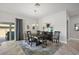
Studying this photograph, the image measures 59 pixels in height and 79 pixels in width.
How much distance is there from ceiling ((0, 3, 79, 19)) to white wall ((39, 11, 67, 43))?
0.39ft

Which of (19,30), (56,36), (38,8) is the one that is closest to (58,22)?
(56,36)

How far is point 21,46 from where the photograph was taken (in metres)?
2.20

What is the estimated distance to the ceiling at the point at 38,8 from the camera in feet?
6.98

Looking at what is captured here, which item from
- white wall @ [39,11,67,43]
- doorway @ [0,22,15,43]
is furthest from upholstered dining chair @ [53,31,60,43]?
doorway @ [0,22,15,43]

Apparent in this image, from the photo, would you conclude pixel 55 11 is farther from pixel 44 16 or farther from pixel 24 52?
pixel 24 52

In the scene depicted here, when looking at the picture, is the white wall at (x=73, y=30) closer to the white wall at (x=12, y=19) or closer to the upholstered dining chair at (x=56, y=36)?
the upholstered dining chair at (x=56, y=36)

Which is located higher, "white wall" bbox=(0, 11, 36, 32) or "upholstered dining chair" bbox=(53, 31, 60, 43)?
"white wall" bbox=(0, 11, 36, 32)

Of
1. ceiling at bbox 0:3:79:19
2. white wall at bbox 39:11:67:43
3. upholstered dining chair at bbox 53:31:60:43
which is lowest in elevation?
upholstered dining chair at bbox 53:31:60:43

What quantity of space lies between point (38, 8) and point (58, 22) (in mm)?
577

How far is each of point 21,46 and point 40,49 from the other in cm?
45

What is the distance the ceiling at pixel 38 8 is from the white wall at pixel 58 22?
0.12m

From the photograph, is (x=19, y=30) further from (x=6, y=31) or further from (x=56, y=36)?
(x=56, y=36)

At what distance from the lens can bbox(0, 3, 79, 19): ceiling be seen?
6.98ft

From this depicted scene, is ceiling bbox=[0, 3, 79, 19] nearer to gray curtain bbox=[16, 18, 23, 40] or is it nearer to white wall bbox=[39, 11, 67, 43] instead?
white wall bbox=[39, 11, 67, 43]
